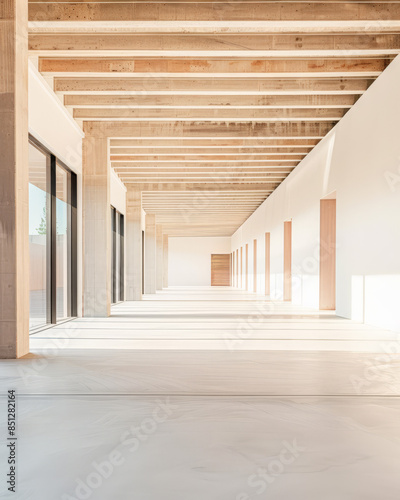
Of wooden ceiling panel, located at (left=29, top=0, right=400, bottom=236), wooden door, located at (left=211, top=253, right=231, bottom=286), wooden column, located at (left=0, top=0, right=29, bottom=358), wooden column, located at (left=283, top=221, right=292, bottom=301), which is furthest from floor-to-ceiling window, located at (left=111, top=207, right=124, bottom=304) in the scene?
wooden door, located at (left=211, top=253, right=231, bottom=286)

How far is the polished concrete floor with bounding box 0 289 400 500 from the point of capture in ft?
6.74

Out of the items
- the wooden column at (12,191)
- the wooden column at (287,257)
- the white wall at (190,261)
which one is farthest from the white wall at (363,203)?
the white wall at (190,261)

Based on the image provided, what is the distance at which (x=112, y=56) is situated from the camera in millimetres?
7125

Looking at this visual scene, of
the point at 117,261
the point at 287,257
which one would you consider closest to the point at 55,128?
the point at 117,261

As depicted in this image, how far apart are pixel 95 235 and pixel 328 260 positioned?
5.36m

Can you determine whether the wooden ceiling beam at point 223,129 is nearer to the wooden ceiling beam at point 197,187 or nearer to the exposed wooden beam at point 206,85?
the exposed wooden beam at point 206,85

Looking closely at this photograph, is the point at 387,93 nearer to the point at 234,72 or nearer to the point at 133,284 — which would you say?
the point at 234,72

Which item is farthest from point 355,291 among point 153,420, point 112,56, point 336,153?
point 153,420

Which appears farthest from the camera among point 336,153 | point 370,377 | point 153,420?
point 336,153

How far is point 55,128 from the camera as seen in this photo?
26.5 feet

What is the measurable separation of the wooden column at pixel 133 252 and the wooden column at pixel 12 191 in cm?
1067

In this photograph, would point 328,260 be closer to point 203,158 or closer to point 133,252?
point 203,158

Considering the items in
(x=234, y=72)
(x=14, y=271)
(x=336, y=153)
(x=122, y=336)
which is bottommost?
(x=122, y=336)

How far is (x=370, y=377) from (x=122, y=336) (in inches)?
142
